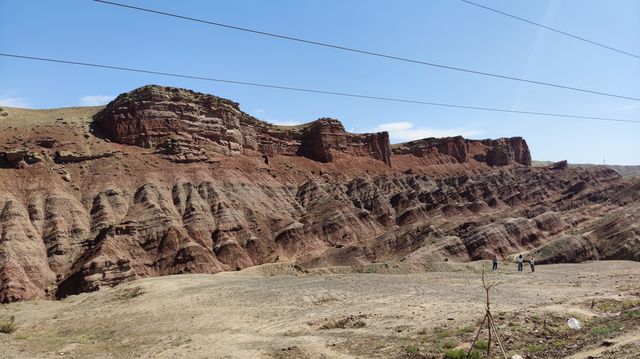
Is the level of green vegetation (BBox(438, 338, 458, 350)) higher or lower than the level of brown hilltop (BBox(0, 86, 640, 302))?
lower

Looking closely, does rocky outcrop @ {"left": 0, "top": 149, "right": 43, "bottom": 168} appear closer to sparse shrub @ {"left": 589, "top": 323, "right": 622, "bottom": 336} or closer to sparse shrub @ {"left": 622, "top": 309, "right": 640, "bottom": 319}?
sparse shrub @ {"left": 589, "top": 323, "right": 622, "bottom": 336}

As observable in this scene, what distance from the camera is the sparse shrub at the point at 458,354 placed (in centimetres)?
1612

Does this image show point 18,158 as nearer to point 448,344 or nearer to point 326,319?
point 326,319

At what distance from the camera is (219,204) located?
225ft

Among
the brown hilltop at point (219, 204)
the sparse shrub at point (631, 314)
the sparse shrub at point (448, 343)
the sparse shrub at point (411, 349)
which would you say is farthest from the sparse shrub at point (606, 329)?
the brown hilltop at point (219, 204)

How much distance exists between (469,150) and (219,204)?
95.7 meters

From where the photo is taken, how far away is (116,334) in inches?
1094

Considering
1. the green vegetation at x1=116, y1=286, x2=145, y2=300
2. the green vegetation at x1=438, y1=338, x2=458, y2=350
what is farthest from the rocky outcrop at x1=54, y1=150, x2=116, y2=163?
the green vegetation at x1=438, y1=338, x2=458, y2=350

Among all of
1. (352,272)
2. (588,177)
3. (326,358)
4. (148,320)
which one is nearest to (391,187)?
(588,177)

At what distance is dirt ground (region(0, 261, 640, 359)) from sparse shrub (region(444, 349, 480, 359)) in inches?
18.1

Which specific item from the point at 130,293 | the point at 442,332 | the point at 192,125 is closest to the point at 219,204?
the point at 192,125

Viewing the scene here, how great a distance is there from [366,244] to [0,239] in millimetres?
41079

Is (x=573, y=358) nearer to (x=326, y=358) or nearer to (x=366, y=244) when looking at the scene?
(x=326, y=358)

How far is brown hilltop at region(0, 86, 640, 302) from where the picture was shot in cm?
5353
